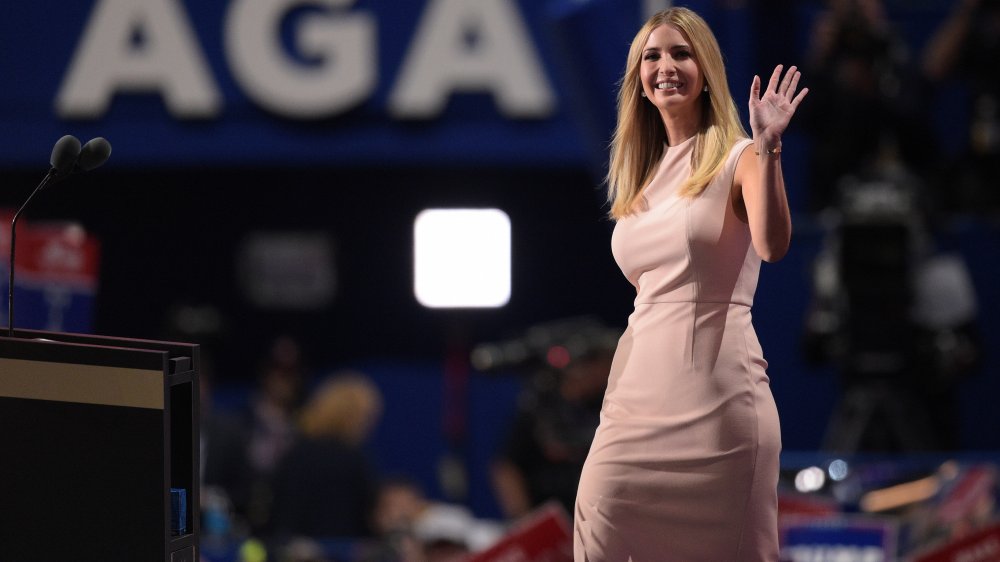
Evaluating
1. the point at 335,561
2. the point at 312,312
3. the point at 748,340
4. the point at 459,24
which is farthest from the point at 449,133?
the point at 748,340

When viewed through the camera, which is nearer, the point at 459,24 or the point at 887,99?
the point at 887,99

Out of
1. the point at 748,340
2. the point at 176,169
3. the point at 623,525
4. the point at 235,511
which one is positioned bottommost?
the point at 235,511

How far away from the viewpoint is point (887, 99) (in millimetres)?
7578

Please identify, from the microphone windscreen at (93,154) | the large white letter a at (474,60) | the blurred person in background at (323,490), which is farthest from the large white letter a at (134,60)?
the microphone windscreen at (93,154)

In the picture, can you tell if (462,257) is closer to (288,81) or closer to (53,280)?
(288,81)

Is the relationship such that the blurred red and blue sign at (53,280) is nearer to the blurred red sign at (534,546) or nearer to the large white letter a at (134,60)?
the blurred red sign at (534,546)

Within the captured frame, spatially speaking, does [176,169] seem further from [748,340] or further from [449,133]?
[748,340]

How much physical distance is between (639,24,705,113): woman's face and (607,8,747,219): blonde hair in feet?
0.04

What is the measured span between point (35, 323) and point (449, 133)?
4685mm

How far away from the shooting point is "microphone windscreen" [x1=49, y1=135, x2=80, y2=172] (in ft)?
8.02

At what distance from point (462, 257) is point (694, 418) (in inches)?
308

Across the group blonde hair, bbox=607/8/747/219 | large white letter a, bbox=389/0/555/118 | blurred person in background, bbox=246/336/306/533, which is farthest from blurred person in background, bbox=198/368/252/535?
blonde hair, bbox=607/8/747/219

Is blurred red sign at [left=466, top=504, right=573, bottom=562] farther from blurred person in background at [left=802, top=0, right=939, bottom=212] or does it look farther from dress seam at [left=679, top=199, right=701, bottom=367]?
blurred person in background at [left=802, top=0, right=939, bottom=212]

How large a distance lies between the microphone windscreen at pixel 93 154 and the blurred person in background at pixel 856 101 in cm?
530
